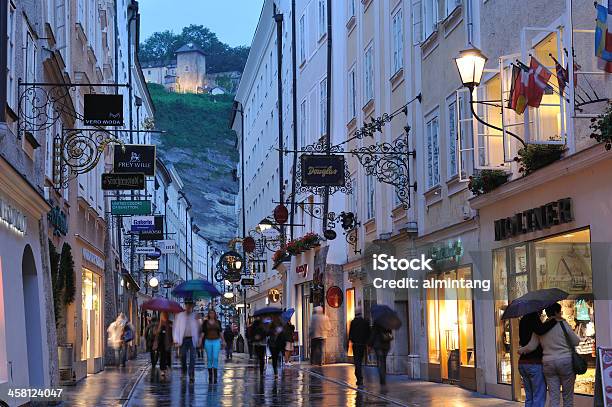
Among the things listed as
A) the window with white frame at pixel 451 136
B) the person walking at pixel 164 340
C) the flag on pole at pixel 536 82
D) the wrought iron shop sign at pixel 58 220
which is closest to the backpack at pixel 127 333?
the person walking at pixel 164 340

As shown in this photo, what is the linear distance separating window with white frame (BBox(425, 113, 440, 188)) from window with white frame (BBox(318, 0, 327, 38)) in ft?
49.7

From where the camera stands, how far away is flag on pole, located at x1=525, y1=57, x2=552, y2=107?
624 inches

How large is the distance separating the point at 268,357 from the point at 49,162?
23.5m

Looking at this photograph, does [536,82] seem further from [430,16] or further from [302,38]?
[302,38]

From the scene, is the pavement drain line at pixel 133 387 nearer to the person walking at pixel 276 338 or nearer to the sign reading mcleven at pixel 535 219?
the person walking at pixel 276 338

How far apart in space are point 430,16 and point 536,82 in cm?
971

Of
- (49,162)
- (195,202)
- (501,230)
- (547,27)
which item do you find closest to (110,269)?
(49,162)

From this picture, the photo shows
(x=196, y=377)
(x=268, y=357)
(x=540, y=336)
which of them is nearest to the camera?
(x=540, y=336)

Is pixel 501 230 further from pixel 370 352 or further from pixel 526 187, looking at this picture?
pixel 370 352

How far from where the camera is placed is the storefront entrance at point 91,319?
30219mm

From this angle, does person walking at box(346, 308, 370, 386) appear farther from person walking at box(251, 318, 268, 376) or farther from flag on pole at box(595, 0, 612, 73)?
flag on pole at box(595, 0, 612, 73)

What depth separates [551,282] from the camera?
1778 centimetres

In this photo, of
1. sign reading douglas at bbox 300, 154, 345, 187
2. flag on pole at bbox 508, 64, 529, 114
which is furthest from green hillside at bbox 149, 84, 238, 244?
flag on pole at bbox 508, 64, 529, 114

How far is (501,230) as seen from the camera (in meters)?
19.8
